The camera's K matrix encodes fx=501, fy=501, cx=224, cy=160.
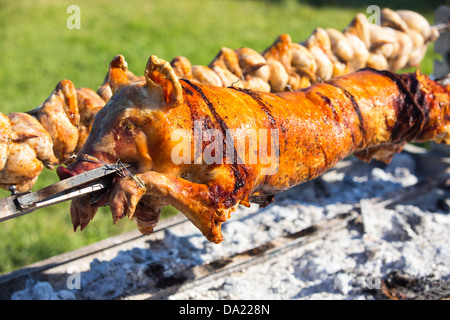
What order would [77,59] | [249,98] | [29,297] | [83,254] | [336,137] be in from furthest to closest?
[77,59] < [83,254] < [29,297] < [336,137] < [249,98]

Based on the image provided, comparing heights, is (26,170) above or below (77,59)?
above

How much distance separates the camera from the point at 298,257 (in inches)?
138

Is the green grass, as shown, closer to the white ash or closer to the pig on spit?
the white ash

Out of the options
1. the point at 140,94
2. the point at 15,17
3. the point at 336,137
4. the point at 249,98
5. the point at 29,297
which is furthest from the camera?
the point at 15,17

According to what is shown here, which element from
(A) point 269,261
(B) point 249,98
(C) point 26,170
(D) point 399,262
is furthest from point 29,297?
(D) point 399,262

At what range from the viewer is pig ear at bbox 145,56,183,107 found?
2.02 metres

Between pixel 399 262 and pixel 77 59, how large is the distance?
6845 millimetres

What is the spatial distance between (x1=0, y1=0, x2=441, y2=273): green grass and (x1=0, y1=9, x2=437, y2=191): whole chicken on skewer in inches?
80.9

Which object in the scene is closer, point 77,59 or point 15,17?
point 77,59

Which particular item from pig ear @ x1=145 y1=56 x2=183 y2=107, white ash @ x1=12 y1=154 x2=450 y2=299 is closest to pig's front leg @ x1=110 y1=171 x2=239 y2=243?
Result: pig ear @ x1=145 y1=56 x2=183 y2=107

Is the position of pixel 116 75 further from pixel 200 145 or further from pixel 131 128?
pixel 200 145
